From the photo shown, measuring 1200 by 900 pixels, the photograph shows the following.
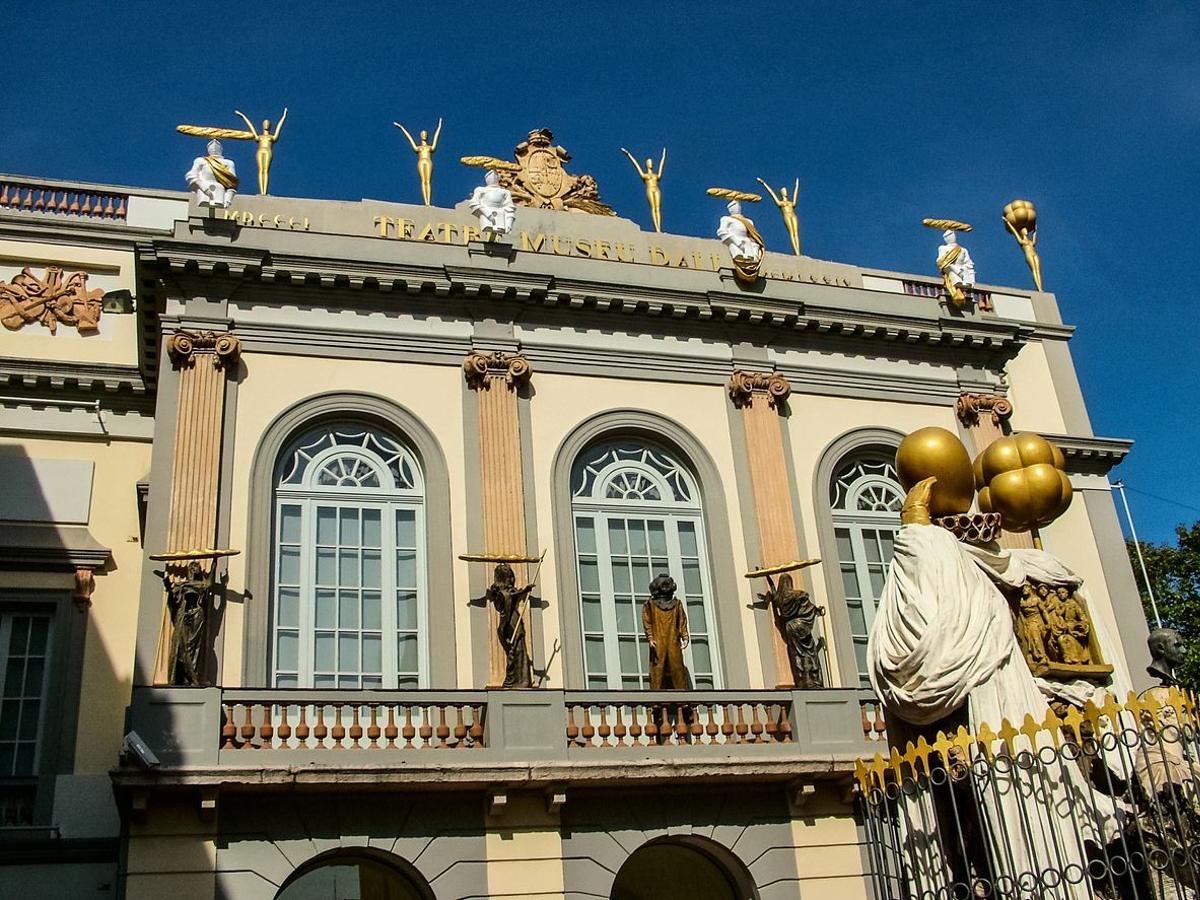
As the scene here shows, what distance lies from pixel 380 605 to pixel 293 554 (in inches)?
51.2

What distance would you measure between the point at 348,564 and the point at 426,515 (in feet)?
4.02

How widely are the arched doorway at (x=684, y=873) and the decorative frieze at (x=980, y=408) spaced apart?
819 centimetres

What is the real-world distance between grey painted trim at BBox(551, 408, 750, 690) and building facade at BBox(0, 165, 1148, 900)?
49 millimetres

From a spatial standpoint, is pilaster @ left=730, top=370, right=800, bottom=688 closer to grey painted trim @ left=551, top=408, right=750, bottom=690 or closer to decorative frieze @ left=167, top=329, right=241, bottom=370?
grey painted trim @ left=551, top=408, right=750, bottom=690

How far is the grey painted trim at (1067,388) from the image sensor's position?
76.4 ft

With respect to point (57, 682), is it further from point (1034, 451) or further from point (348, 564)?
point (1034, 451)

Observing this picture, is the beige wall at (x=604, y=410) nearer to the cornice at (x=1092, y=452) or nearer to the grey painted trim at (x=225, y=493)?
the grey painted trim at (x=225, y=493)

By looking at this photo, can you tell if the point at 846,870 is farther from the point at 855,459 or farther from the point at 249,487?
the point at 249,487

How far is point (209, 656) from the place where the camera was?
48.3 ft

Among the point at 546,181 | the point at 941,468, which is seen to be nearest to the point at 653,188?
the point at 546,181

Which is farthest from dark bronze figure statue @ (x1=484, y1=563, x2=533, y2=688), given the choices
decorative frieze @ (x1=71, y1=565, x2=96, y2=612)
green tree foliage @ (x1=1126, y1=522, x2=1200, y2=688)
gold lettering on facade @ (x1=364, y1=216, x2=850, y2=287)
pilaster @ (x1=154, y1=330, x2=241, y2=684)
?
green tree foliage @ (x1=1126, y1=522, x2=1200, y2=688)

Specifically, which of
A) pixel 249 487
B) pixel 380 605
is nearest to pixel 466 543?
pixel 380 605

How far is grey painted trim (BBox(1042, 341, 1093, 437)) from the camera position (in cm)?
2330

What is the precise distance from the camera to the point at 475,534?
16.4 m
